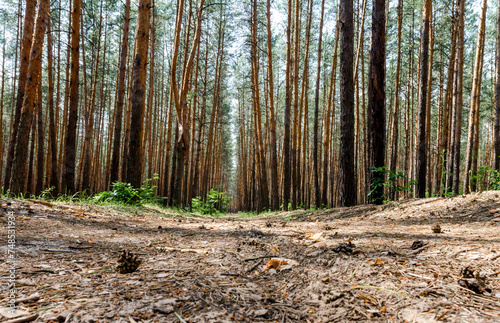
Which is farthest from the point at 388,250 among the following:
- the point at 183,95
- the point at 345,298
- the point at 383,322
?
the point at 183,95

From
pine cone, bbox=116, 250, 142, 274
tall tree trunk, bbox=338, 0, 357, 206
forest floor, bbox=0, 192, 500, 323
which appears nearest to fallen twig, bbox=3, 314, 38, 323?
forest floor, bbox=0, 192, 500, 323

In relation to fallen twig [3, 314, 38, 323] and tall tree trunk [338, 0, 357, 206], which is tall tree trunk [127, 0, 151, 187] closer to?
tall tree trunk [338, 0, 357, 206]

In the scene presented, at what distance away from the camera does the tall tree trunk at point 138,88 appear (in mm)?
6832

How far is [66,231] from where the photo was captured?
2.89 meters

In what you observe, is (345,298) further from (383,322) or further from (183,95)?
(183,95)

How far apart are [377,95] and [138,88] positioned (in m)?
5.62

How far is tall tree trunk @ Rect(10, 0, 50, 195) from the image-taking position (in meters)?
5.12

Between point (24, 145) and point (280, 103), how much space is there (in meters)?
22.5

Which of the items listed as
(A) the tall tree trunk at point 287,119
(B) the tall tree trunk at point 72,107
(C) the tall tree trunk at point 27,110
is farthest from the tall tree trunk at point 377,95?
(B) the tall tree trunk at point 72,107

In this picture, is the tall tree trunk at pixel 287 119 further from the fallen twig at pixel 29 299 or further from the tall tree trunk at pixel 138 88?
the fallen twig at pixel 29 299

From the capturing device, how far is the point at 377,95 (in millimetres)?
5613

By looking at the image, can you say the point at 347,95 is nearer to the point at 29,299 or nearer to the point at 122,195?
the point at 122,195

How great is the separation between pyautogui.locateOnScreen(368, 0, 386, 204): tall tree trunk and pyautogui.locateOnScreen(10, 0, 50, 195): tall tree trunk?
21.9 feet

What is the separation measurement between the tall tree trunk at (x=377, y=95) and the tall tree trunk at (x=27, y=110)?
6.66 m
